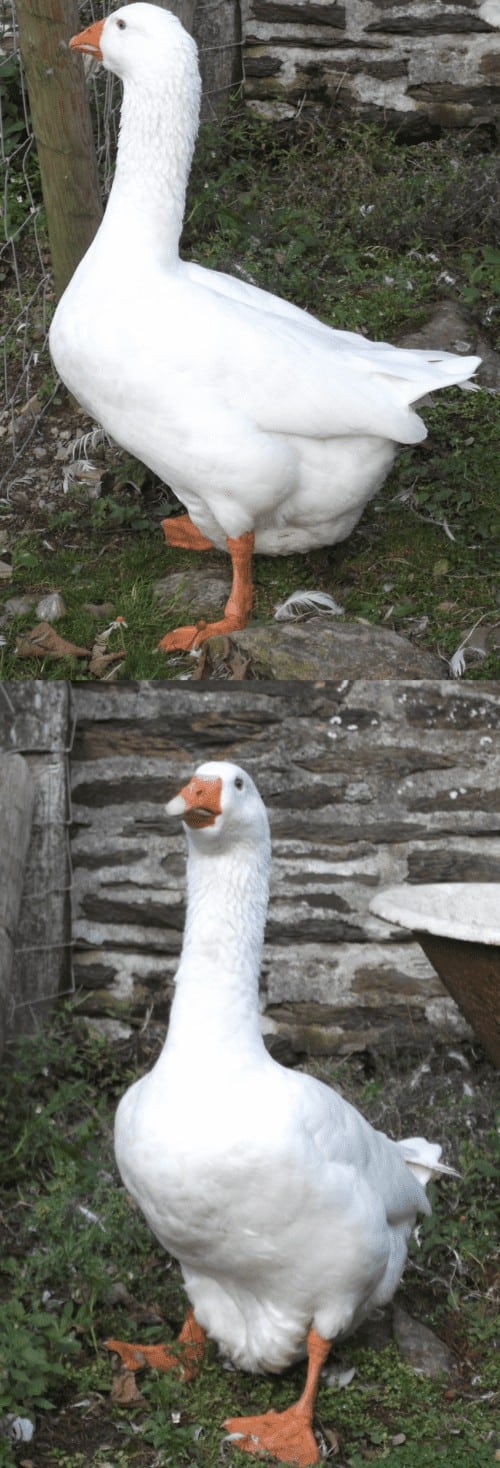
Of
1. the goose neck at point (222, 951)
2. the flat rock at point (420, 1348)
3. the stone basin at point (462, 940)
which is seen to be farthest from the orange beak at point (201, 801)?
the flat rock at point (420, 1348)

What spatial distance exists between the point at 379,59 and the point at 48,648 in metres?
3.88

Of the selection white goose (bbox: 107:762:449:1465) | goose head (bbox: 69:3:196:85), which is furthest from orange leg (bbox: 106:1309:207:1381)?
goose head (bbox: 69:3:196:85)

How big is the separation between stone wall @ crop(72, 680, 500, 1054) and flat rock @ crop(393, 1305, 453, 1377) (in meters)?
1.26

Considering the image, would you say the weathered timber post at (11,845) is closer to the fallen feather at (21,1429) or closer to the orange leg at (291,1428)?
the fallen feather at (21,1429)

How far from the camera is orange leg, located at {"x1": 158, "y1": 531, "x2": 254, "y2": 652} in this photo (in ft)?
14.1

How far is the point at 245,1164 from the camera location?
8.91 ft

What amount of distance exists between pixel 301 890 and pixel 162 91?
95.3 inches

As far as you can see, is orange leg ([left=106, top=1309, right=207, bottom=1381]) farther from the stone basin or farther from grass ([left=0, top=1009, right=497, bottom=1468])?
the stone basin

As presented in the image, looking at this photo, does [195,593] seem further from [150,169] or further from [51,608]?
[150,169]

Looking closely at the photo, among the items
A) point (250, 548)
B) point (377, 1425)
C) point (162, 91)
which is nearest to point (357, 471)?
point (250, 548)

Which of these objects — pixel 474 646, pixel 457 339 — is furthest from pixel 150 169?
pixel 457 339

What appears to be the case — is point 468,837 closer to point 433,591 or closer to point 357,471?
point 433,591

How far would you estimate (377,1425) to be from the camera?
10.1 feet

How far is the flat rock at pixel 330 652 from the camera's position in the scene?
426 centimetres
